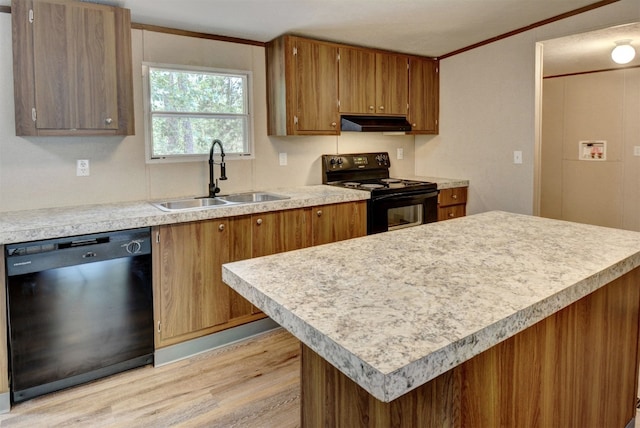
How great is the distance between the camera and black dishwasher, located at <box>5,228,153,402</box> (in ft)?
7.22

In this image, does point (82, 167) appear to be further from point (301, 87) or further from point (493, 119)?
point (493, 119)

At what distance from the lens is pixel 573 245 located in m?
1.65

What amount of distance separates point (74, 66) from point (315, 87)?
171 cm

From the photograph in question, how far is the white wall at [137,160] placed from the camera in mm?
2664

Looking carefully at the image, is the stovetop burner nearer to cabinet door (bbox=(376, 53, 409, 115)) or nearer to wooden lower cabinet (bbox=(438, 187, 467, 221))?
wooden lower cabinet (bbox=(438, 187, 467, 221))

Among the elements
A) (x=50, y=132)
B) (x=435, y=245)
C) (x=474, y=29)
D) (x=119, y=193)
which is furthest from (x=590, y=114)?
(x=50, y=132)

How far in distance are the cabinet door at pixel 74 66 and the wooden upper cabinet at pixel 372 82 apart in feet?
5.91

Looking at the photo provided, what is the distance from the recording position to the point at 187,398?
2.35 metres

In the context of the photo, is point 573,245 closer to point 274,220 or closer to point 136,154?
point 274,220

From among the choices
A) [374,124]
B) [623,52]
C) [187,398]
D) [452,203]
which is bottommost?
[187,398]

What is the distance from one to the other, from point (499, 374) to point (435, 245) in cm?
60

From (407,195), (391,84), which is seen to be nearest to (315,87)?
(391,84)

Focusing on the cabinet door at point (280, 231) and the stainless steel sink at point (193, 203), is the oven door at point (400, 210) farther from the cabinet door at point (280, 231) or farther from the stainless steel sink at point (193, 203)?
the stainless steel sink at point (193, 203)

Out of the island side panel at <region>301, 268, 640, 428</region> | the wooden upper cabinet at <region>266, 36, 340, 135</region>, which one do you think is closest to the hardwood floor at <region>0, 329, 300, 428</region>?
the island side panel at <region>301, 268, 640, 428</region>
